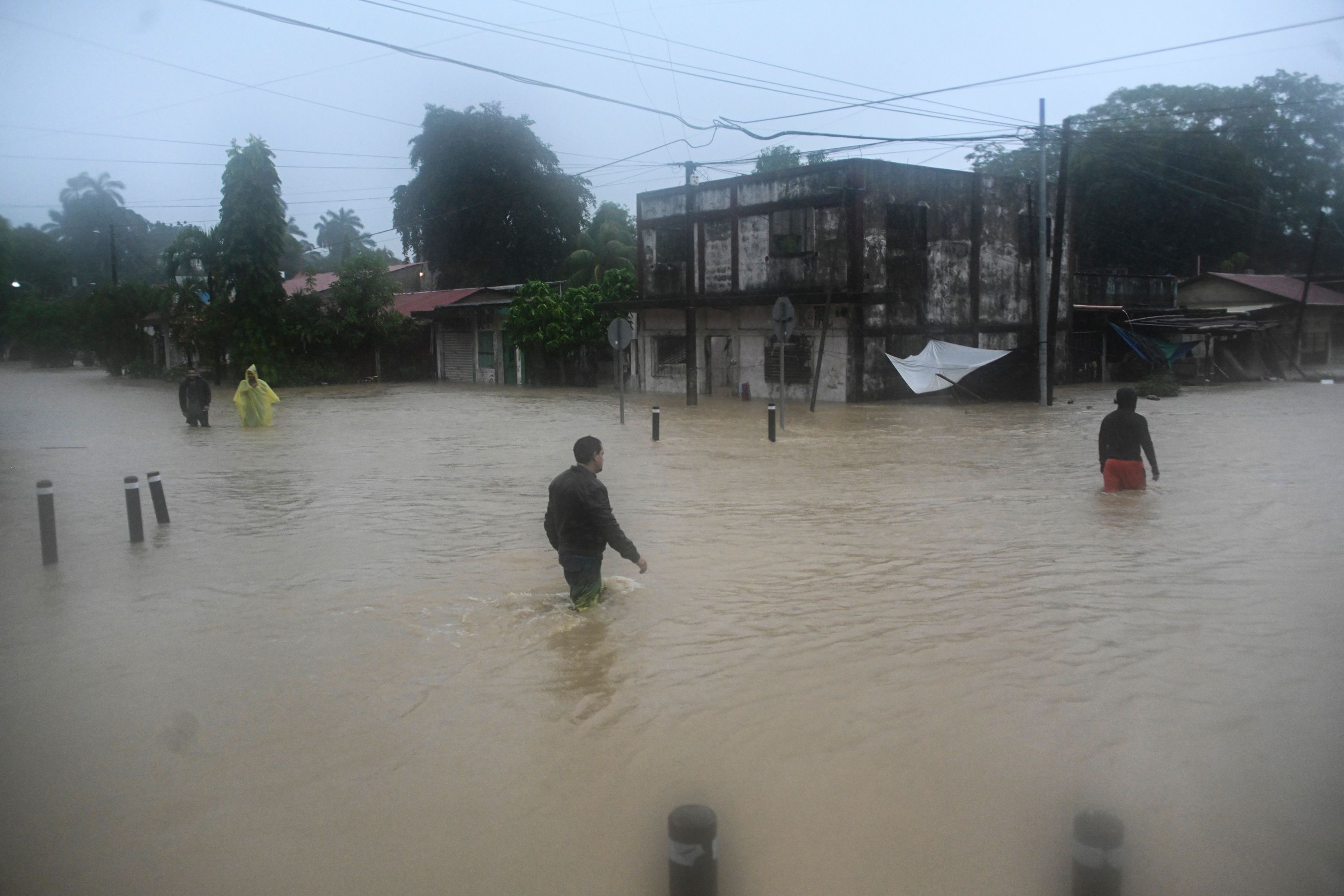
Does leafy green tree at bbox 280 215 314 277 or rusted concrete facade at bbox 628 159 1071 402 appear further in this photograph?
leafy green tree at bbox 280 215 314 277

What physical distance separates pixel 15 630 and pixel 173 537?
11.6 feet

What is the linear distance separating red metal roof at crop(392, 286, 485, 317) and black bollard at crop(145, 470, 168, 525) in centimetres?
→ 3209

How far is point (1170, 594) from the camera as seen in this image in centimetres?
841

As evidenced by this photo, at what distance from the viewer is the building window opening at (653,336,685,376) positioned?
35.9 metres

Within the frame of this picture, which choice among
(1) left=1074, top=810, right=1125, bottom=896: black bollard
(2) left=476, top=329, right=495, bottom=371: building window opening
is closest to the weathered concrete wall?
(2) left=476, top=329, right=495, bottom=371: building window opening

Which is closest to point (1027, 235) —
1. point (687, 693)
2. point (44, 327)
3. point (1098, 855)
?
point (687, 693)

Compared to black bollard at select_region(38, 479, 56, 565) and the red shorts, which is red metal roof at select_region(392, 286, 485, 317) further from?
the red shorts

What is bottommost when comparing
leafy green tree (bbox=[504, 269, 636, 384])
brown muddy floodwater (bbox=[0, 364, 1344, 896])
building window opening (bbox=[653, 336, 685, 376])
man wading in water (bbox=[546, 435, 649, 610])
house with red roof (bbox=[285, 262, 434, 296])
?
brown muddy floodwater (bbox=[0, 364, 1344, 896])

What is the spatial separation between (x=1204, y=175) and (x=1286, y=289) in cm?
817

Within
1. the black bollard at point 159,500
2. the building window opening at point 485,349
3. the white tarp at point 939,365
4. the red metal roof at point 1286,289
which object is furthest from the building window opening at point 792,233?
the red metal roof at point 1286,289

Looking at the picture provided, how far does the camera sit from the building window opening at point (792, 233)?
30.5 meters

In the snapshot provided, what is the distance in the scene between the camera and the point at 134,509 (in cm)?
1094

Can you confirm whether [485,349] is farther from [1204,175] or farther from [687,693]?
[687,693]

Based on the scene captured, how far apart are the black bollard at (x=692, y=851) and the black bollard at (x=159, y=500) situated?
1015 centimetres
